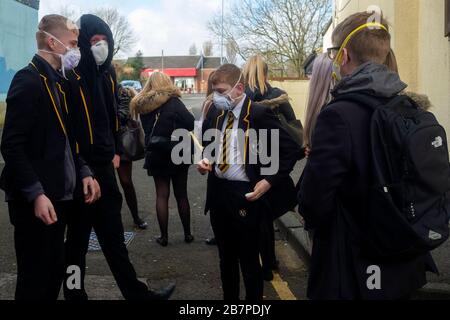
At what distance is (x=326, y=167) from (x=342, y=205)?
209mm

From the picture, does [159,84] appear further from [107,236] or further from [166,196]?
[107,236]

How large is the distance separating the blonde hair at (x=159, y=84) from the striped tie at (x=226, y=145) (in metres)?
2.02

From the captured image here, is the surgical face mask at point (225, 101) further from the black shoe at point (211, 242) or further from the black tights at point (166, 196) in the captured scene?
the black shoe at point (211, 242)

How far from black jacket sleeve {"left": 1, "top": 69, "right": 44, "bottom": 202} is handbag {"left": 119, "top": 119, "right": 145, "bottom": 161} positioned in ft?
9.25

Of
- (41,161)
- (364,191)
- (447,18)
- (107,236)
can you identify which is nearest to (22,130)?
(41,161)

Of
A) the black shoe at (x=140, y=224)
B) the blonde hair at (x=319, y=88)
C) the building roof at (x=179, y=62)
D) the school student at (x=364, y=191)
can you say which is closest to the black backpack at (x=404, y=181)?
the school student at (x=364, y=191)

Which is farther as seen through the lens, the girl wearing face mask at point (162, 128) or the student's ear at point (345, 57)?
the girl wearing face mask at point (162, 128)

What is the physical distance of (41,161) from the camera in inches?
114

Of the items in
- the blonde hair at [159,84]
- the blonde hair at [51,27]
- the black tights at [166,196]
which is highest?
the blonde hair at [51,27]

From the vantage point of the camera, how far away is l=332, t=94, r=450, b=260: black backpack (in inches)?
75.5

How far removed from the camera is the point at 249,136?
338cm

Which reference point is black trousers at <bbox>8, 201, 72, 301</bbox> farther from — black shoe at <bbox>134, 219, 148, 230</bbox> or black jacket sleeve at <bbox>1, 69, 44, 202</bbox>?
black shoe at <bbox>134, 219, 148, 230</bbox>

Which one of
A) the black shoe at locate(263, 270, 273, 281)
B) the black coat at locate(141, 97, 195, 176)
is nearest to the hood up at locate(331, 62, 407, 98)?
the black shoe at locate(263, 270, 273, 281)

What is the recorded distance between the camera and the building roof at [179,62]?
91.4m
